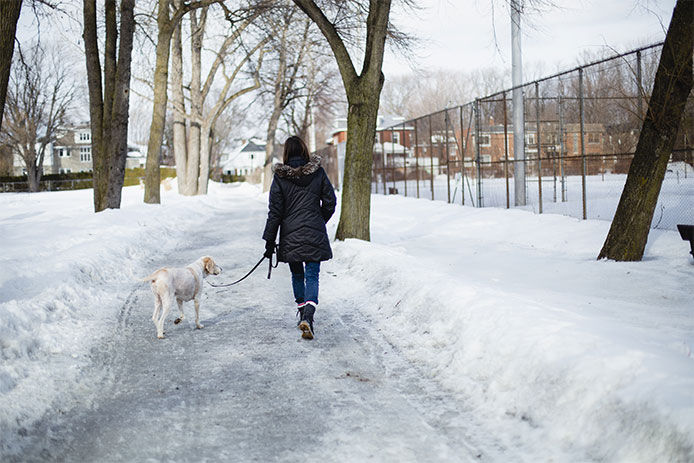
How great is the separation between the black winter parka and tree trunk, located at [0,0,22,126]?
5.71 m

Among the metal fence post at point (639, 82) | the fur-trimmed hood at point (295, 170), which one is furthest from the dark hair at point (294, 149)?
the metal fence post at point (639, 82)

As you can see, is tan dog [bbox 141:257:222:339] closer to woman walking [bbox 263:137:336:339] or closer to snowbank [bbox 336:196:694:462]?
woman walking [bbox 263:137:336:339]

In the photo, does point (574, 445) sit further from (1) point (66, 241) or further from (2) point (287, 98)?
(2) point (287, 98)

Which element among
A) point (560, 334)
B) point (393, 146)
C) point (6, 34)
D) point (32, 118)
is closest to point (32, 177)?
point (32, 118)

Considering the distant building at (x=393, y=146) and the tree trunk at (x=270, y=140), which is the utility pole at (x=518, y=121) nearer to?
the distant building at (x=393, y=146)

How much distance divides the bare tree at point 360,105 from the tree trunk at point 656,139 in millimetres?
4844

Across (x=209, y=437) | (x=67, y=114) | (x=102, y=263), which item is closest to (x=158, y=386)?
(x=209, y=437)

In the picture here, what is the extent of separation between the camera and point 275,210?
21.5 ft

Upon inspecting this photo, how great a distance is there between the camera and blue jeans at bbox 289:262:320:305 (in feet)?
21.5

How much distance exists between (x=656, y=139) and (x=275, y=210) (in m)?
5.74

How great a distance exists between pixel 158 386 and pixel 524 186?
1371cm

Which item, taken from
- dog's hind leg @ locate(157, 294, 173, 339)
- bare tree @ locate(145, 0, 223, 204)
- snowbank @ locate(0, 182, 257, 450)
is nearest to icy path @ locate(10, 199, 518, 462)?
dog's hind leg @ locate(157, 294, 173, 339)

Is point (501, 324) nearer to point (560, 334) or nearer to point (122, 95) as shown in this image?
point (560, 334)

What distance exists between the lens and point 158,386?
4.97 meters
